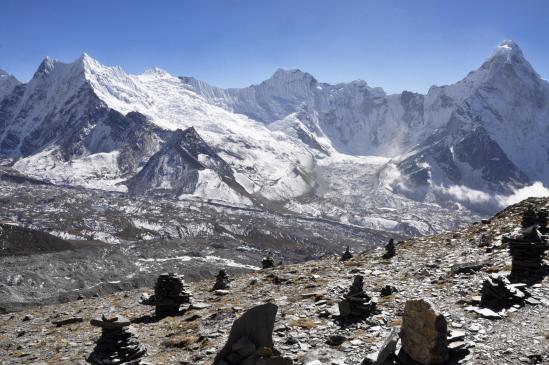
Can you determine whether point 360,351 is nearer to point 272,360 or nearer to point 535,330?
point 272,360

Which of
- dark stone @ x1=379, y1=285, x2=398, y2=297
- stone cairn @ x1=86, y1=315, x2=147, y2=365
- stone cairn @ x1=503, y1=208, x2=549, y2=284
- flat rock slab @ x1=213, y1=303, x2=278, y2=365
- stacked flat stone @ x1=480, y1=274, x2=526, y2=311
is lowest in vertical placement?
stone cairn @ x1=86, y1=315, x2=147, y2=365

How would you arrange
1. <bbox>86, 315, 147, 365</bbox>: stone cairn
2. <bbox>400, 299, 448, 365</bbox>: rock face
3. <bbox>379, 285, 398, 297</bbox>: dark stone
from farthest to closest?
1. <bbox>379, 285, 398, 297</bbox>: dark stone
2. <bbox>86, 315, 147, 365</bbox>: stone cairn
3. <bbox>400, 299, 448, 365</bbox>: rock face

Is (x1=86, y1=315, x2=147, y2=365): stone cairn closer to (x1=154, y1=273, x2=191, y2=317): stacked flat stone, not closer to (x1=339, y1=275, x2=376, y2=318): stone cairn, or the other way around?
(x1=154, y1=273, x2=191, y2=317): stacked flat stone

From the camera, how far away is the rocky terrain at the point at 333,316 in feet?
57.3

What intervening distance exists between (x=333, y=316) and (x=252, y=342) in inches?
245

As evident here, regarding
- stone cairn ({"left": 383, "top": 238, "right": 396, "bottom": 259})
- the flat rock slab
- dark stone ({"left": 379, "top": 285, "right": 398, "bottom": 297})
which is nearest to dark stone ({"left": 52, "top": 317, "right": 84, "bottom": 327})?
the flat rock slab

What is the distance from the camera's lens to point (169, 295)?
28031 millimetres

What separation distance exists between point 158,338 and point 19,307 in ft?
376

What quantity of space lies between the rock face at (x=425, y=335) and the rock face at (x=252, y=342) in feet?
13.2

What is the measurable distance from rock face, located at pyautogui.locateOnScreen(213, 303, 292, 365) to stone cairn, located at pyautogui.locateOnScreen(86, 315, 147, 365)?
435 cm

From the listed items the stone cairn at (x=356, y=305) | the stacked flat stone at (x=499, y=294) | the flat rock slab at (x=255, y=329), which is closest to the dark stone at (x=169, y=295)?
the stone cairn at (x=356, y=305)

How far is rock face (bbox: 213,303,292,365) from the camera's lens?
15.9 metres

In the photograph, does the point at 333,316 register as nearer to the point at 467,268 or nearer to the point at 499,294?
the point at 499,294

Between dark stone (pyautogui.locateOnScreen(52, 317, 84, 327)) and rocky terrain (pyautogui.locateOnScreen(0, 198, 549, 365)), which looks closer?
rocky terrain (pyautogui.locateOnScreen(0, 198, 549, 365))
